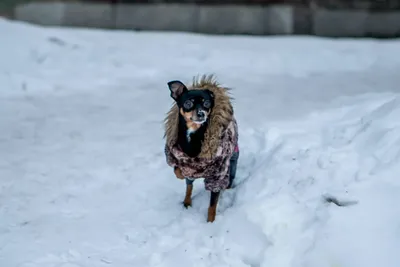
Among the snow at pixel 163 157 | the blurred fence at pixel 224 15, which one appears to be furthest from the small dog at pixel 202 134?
the blurred fence at pixel 224 15

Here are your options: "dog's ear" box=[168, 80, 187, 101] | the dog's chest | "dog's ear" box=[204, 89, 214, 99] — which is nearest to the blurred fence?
"dog's ear" box=[204, 89, 214, 99]

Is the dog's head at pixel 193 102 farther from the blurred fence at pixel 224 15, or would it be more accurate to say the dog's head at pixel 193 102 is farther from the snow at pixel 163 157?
the blurred fence at pixel 224 15

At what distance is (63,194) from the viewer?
5.57 m

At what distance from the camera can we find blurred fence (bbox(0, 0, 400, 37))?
31.3ft

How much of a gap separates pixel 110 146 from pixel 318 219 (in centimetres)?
282

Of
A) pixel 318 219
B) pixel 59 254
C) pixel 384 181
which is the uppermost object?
pixel 384 181

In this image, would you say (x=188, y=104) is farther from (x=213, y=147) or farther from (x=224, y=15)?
(x=224, y=15)

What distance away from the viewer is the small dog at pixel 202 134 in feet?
15.5

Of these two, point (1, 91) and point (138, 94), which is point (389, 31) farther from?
point (1, 91)

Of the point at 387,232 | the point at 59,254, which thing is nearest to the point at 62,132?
the point at 59,254

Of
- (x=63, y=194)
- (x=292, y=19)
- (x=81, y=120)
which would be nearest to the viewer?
(x=63, y=194)

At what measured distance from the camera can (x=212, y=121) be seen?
15.8ft

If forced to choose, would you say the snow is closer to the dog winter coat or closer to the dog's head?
the dog winter coat

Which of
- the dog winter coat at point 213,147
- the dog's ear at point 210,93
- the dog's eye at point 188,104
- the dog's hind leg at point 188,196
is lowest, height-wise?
the dog's hind leg at point 188,196
